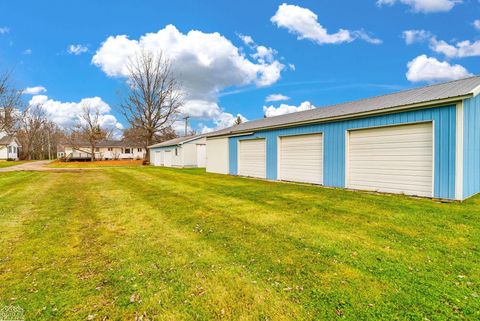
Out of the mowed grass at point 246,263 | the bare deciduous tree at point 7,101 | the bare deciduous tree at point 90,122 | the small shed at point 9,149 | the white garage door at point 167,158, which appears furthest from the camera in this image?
the small shed at point 9,149

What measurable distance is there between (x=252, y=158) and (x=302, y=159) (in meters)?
3.65

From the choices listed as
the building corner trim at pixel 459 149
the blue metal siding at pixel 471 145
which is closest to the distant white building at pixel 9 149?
the building corner trim at pixel 459 149

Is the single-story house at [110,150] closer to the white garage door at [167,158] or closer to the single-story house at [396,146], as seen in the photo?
the white garage door at [167,158]

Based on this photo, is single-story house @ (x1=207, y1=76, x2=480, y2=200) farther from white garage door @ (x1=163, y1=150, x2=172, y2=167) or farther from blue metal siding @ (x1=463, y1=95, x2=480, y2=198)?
white garage door @ (x1=163, y1=150, x2=172, y2=167)

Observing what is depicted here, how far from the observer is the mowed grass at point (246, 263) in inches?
91.3

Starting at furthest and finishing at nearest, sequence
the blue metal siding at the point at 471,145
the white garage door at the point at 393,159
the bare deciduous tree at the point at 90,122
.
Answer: the bare deciduous tree at the point at 90,122 < the white garage door at the point at 393,159 < the blue metal siding at the point at 471,145

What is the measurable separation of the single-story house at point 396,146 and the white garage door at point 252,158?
3.13ft

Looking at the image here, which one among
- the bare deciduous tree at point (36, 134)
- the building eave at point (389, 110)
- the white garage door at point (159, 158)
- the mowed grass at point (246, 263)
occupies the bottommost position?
the mowed grass at point (246, 263)

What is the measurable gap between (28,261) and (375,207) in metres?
6.95

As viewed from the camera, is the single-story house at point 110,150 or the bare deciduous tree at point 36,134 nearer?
the bare deciduous tree at point 36,134

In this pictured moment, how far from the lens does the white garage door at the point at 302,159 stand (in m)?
10.2

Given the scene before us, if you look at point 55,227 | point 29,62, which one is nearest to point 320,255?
point 55,227

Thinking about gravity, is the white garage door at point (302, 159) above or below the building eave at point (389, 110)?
below

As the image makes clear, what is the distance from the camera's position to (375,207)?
20.3 feet
